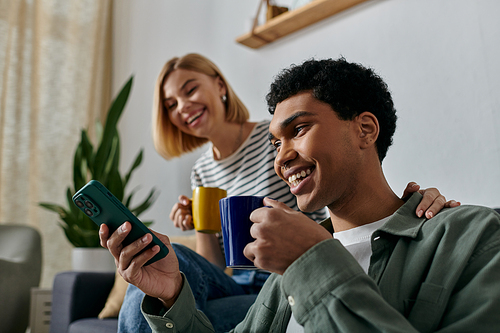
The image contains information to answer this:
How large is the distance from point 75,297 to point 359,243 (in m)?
1.43

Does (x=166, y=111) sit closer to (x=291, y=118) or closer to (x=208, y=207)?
(x=208, y=207)

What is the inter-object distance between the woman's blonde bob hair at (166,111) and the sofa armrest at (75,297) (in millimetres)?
654

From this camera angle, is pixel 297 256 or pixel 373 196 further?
pixel 373 196

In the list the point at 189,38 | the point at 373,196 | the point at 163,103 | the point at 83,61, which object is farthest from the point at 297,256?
the point at 83,61

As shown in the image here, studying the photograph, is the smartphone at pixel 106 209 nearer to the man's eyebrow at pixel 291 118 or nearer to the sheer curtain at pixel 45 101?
the man's eyebrow at pixel 291 118

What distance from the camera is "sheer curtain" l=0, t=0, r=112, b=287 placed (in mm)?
2893

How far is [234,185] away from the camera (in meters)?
1.64

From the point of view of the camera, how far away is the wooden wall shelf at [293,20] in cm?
186

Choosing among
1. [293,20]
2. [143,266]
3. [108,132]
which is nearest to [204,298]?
[143,266]

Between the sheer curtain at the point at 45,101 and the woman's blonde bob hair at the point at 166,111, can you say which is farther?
the sheer curtain at the point at 45,101

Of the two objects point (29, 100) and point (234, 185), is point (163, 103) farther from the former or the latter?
point (29, 100)

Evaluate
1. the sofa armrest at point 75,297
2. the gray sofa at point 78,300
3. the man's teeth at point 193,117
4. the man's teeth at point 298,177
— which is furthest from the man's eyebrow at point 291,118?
the sofa armrest at point 75,297

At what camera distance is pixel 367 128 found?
87cm

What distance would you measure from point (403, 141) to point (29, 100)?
8.49 ft
